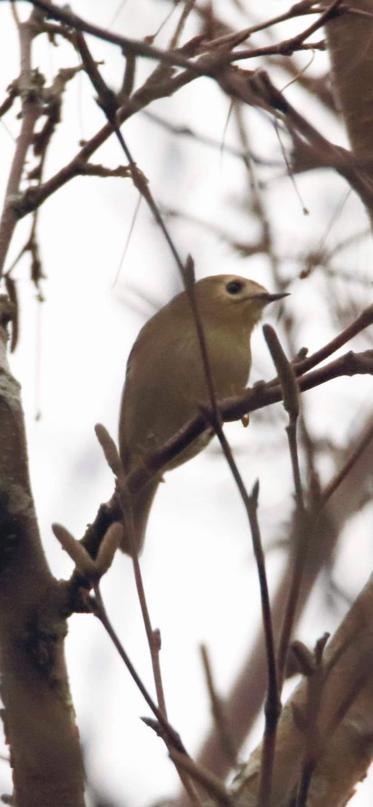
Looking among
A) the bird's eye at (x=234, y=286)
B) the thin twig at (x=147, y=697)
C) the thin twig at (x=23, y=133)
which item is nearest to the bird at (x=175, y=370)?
the bird's eye at (x=234, y=286)

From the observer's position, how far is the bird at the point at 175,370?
3.86 meters

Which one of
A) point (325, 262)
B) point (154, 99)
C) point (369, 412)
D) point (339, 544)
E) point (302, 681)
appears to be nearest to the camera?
point (339, 544)

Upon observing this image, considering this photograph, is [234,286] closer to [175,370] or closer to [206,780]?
[175,370]

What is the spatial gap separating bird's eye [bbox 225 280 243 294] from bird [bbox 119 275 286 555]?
0.05m

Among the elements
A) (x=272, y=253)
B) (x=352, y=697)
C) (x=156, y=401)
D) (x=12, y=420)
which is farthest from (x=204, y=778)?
(x=156, y=401)

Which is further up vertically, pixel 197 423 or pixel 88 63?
pixel 88 63

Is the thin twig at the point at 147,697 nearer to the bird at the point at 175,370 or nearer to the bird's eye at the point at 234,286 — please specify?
the bird at the point at 175,370

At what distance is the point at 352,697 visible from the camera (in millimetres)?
1241

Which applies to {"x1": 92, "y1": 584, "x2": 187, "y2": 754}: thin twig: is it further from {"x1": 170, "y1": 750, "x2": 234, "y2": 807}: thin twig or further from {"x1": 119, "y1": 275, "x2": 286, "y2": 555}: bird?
{"x1": 119, "y1": 275, "x2": 286, "y2": 555}: bird

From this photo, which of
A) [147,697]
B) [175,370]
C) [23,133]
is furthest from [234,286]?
[147,697]

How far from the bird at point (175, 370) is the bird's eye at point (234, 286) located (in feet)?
0.18

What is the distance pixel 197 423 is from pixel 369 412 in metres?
0.26

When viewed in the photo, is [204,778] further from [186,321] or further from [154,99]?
[186,321]

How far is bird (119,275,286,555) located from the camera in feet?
12.7
